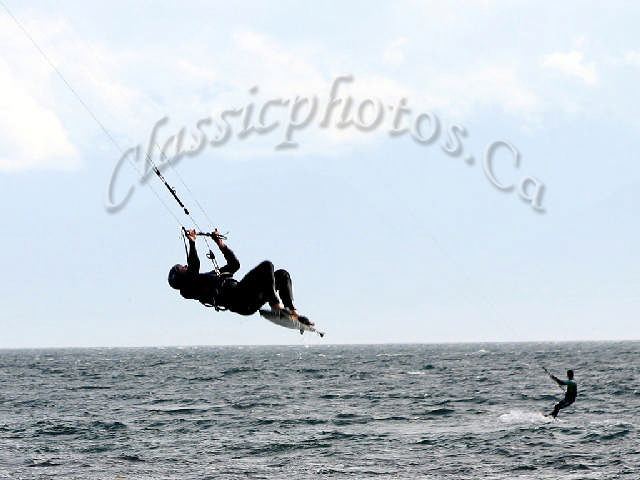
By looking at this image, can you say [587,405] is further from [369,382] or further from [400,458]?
[369,382]

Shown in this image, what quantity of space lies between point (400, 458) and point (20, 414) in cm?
3569

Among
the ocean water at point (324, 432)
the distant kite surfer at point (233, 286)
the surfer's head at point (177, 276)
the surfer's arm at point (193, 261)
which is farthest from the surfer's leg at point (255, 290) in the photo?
the ocean water at point (324, 432)

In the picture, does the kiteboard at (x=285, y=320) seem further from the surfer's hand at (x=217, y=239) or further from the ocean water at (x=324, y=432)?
the ocean water at (x=324, y=432)

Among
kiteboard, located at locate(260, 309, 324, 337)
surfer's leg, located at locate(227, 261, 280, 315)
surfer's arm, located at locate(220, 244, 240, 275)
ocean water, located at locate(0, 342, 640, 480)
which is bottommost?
ocean water, located at locate(0, 342, 640, 480)

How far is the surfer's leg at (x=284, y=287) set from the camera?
16578 millimetres

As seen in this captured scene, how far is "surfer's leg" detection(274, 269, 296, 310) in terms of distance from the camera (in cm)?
1658

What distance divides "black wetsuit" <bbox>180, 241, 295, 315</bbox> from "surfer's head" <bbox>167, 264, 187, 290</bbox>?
8cm

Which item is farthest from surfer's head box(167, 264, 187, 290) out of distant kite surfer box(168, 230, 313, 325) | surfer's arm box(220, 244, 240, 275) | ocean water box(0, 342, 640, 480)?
ocean water box(0, 342, 640, 480)

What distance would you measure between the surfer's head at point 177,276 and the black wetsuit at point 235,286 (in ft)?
0.27

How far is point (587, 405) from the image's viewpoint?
6419 cm

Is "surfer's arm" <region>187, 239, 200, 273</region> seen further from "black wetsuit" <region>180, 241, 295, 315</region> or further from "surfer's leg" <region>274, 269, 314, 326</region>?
"surfer's leg" <region>274, 269, 314, 326</region>

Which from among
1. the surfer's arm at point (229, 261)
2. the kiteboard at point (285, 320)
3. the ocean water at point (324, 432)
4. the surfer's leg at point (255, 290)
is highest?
the surfer's arm at point (229, 261)

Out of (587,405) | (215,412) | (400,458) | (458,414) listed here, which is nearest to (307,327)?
(400,458)

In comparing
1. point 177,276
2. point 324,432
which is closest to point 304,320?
point 177,276
